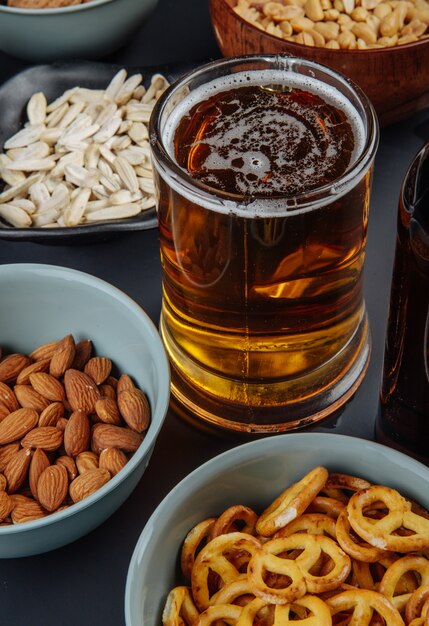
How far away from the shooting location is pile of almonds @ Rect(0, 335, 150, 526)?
1.96 feet

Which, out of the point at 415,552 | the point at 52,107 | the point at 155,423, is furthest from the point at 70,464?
the point at 52,107

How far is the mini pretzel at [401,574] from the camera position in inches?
21.1

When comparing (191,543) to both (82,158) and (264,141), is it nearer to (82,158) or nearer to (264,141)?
(264,141)

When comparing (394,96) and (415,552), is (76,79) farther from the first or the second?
(415,552)

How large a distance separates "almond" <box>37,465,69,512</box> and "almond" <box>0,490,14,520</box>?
2 cm

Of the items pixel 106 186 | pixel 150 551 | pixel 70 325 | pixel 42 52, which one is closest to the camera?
pixel 150 551

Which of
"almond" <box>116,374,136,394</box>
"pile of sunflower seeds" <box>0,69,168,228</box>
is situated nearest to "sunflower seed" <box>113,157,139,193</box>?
"pile of sunflower seeds" <box>0,69,168,228</box>

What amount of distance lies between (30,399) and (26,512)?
0.30ft

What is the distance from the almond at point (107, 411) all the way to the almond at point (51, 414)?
3 centimetres

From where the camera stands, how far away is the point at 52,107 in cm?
89

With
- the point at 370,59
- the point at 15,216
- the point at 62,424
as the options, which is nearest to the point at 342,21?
the point at 370,59

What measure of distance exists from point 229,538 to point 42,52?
588 millimetres

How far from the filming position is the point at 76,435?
2.05ft

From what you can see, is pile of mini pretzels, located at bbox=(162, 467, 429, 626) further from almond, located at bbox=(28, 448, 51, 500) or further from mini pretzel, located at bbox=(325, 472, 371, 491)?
almond, located at bbox=(28, 448, 51, 500)
